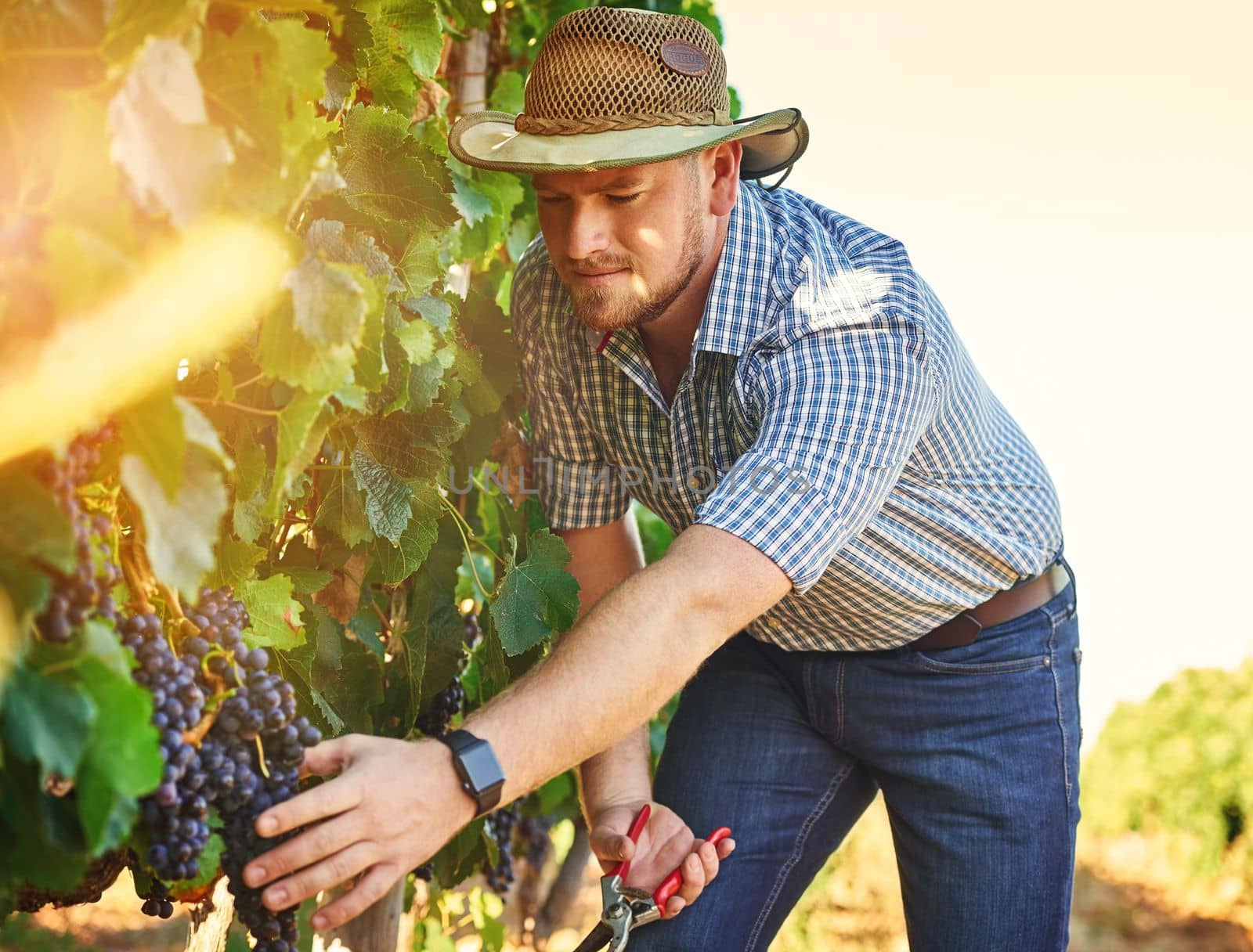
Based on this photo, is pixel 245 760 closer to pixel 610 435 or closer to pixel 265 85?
pixel 265 85

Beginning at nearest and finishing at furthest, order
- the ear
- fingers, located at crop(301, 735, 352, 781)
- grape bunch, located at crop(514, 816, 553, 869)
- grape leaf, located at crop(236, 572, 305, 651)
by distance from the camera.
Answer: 1. fingers, located at crop(301, 735, 352, 781)
2. grape leaf, located at crop(236, 572, 305, 651)
3. the ear
4. grape bunch, located at crop(514, 816, 553, 869)

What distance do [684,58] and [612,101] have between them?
0.17 metres

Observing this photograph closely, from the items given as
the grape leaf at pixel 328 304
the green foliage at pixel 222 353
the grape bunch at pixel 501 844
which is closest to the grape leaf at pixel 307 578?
the green foliage at pixel 222 353

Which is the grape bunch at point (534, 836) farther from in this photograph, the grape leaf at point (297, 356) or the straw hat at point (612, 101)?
the grape leaf at point (297, 356)

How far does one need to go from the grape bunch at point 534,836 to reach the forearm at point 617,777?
1.55 meters

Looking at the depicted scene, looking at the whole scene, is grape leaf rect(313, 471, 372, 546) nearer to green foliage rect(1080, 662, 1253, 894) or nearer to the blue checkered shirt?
the blue checkered shirt

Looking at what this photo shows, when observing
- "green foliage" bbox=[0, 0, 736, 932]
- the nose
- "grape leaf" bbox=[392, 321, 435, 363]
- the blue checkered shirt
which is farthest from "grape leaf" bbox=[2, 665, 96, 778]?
the nose

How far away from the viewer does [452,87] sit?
270 centimetres

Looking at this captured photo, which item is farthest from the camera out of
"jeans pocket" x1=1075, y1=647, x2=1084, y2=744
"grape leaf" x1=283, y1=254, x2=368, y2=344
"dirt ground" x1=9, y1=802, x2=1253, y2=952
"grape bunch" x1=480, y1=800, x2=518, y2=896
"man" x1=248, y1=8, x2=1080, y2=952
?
"dirt ground" x1=9, y1=802, x2=1253, y2=952

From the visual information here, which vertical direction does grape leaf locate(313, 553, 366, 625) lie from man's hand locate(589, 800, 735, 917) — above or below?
above

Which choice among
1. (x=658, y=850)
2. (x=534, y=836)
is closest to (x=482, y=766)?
(x=658, y=850)

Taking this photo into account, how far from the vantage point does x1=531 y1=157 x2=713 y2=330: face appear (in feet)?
6.89

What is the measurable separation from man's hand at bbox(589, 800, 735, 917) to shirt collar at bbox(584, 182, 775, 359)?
2.89 feet

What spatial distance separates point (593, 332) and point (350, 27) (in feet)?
2.77
